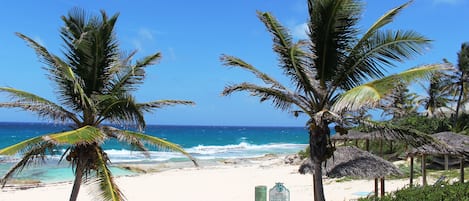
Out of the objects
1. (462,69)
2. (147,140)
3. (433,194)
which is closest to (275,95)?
(147,140)

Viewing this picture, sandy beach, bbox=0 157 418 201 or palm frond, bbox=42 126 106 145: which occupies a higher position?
palm frond, bbox=42 126 106 145

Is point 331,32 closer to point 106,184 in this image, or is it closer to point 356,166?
point 356,166

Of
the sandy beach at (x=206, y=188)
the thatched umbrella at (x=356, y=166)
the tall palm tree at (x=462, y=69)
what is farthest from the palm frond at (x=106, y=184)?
the tall palm tree at (x=462, y=69)

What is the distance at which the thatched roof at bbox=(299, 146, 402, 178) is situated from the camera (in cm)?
1102

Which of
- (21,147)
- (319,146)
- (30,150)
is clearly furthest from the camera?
(319,146)

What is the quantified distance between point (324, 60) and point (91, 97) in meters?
4.27

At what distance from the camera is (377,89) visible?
273 inches

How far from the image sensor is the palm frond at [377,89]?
6.80 meters

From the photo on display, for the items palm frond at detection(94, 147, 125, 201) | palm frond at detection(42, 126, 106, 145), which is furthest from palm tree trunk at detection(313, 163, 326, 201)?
palm frond at detection(42, 126, 106, 145)

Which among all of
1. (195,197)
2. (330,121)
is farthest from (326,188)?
(330,121)

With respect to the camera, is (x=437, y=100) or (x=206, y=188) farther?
(x=437, y=100)

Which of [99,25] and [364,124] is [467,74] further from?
[99,25]

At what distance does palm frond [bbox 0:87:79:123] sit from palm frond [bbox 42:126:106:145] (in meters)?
1.16

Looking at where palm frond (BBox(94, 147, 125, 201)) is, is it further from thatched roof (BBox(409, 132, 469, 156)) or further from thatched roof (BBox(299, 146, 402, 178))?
thatched roof (BBox(409, 132, 469, 156))
